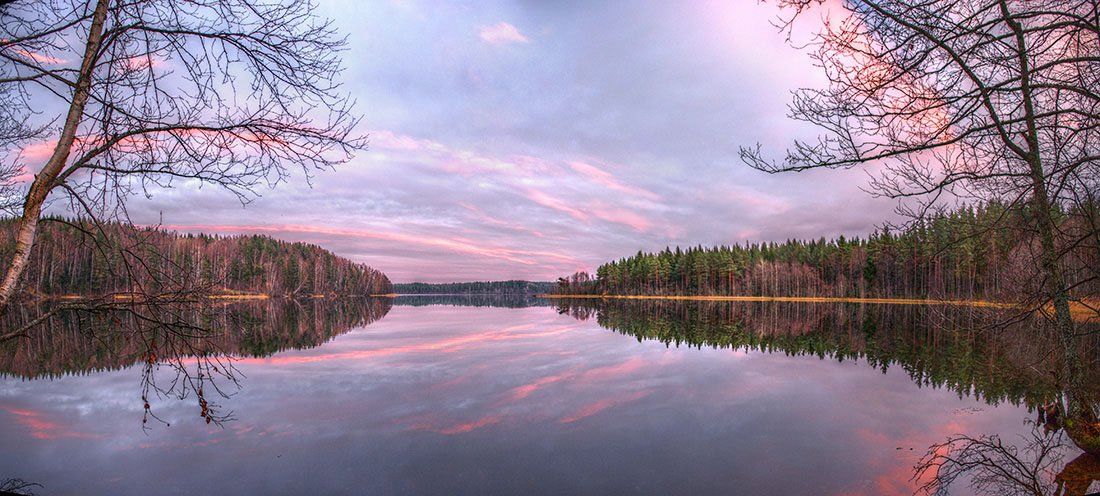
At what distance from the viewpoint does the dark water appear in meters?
7.95

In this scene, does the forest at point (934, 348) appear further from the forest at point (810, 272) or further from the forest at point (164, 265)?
the forest at point (810, 272)

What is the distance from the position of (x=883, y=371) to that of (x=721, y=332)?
48.2 ft

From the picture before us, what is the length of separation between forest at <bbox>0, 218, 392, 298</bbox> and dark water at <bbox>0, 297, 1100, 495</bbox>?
23.4 inches

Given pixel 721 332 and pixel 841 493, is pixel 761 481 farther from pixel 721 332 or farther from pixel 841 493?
pixel 721 332

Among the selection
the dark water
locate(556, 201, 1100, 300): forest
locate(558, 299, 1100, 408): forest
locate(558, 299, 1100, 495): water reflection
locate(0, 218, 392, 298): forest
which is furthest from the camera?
locate(556, 201, 1100, 300): forest

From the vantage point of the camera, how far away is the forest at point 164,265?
4.42m

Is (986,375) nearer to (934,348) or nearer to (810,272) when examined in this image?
(934,348)

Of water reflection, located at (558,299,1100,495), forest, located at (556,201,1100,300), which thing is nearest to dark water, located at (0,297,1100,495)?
water reflection, located at (558,299,1100,495)

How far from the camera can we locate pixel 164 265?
468cm

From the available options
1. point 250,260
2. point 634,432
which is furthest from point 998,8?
point 250,260

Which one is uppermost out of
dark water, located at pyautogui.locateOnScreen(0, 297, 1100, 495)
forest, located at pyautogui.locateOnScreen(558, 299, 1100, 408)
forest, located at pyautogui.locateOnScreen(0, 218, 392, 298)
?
forest, located at pyautogui.locateOnScreen(0, 218, 392, 298)

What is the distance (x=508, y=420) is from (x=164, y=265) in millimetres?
8065

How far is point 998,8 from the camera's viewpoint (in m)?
5.36

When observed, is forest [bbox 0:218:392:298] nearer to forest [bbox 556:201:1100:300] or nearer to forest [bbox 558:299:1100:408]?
forest [bbox 558:299:1100:408]
